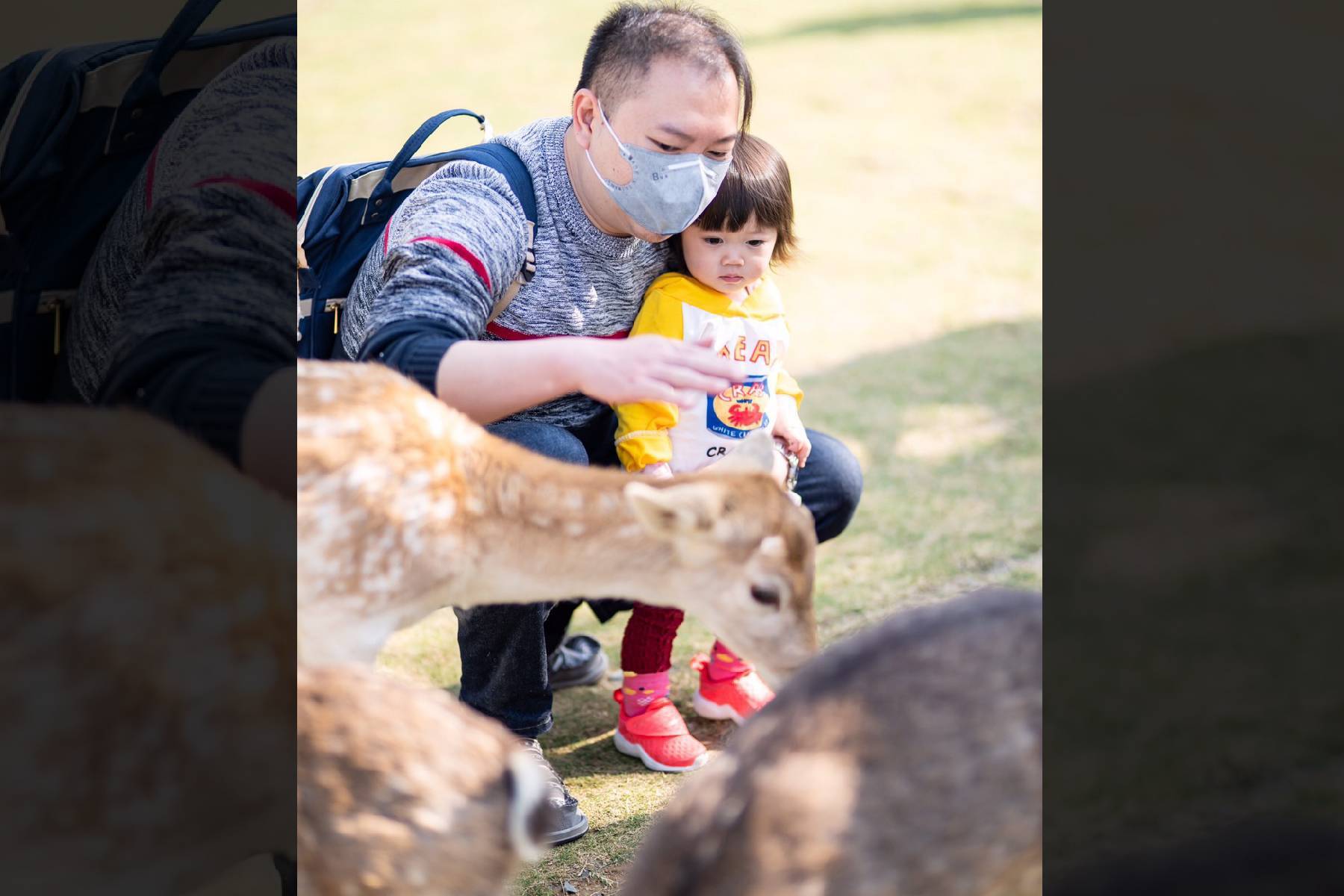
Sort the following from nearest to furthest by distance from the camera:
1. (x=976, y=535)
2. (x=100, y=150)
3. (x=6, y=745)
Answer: (x=6, y=745) < (x=100, y=150) < (x=976, y=535)

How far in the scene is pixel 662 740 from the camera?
3590 millimetres

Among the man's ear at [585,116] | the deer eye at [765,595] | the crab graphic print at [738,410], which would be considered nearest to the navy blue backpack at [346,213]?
the man's ear at [585,116]

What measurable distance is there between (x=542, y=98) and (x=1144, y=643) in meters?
11.8

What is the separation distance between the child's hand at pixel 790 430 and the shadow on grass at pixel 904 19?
50.2 ft

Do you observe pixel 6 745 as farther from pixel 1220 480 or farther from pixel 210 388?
pixel 1220 480

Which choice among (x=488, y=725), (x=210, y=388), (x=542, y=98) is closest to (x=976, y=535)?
(x=488, y=725)

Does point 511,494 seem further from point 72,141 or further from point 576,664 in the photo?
point 576,664

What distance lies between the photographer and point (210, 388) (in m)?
1.78

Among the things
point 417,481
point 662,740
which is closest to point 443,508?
point 417,481

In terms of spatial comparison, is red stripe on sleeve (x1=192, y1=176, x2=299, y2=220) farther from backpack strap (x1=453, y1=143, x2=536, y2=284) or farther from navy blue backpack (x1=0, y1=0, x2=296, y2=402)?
backpack strap (x1=453, y1=143, x2=536, y2=284)

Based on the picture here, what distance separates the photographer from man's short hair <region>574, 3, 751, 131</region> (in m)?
2.93

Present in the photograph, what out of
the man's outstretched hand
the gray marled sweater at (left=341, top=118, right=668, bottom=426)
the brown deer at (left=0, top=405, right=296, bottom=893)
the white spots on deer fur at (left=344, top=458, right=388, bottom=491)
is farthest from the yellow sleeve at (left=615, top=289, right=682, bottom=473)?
the brown deer at (left=0, top=405, right=296, bottom=893)

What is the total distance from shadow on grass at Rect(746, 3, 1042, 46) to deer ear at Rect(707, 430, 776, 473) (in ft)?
52.8

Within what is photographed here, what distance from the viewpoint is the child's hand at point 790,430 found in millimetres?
3338
